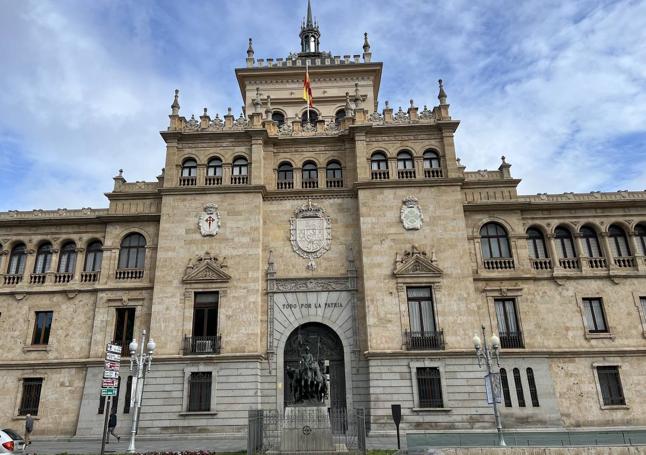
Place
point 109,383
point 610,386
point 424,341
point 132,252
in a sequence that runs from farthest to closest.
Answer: point 132,252
point 610,386
point 424,341
point 109,383

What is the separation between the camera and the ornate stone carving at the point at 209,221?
1110 inches

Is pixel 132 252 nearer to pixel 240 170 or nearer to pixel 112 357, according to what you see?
pixel 240 170

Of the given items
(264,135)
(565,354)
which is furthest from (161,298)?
(565,354)

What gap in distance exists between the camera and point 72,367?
27.1 metres

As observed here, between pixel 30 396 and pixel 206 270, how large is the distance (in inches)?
463

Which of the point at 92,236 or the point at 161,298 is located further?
the point at 92,236

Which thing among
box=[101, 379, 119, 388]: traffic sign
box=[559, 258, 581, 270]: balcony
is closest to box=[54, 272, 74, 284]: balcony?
box=[101, 379, 119, 388]: traffic sign

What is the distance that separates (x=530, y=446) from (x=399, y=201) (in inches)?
599

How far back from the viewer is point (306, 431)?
17453 mm

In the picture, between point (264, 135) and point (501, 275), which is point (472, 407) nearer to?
point (501, 275)

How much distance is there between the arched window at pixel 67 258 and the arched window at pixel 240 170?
35.3 ft

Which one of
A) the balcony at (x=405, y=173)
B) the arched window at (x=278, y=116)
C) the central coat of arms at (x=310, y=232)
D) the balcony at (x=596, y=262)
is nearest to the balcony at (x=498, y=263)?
the balcony at (x=596, y=262)

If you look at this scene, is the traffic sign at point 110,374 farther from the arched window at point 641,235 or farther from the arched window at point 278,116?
the arched window at point 641,235

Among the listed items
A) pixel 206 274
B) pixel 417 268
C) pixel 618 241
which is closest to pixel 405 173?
pixel 417 268
